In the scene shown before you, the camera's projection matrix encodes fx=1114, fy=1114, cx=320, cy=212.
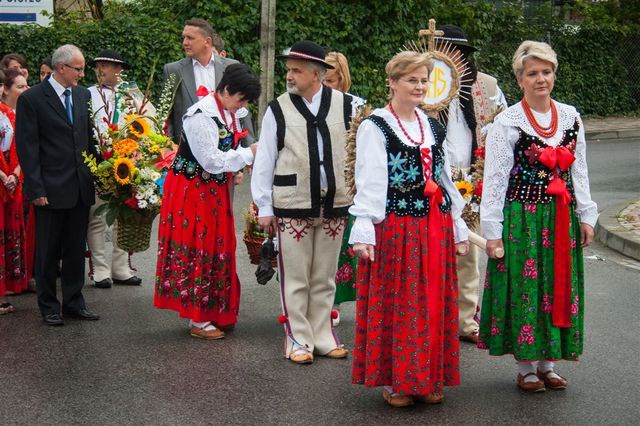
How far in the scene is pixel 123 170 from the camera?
8.41 metres

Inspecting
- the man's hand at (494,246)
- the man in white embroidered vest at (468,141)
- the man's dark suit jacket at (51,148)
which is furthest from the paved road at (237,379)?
the man's dark suit jacket at (51,148)

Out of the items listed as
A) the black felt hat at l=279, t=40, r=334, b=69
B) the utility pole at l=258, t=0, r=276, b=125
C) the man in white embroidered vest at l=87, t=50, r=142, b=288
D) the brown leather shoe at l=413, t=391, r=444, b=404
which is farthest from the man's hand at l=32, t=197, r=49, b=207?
the utility pole at l=258, t=0, r=276, b=125

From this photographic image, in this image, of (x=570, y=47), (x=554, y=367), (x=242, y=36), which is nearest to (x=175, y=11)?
(x=242, y=36)

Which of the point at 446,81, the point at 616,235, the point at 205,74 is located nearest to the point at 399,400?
the point at 446,81

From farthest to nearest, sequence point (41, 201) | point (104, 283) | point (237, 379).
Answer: point (104, 283) → point (41, 201) → point (237, 379)

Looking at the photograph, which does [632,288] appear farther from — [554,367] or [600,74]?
[600,74]

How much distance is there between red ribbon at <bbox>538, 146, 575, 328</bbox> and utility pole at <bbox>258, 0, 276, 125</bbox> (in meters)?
12.0

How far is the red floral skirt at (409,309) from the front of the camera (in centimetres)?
609

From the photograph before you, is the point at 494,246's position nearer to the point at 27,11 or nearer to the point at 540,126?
the point at 540,126

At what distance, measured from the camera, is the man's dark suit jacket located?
8.10 m

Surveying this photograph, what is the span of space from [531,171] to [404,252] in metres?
0.92

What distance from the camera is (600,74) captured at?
2627 cm

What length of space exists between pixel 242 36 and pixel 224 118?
452 inches

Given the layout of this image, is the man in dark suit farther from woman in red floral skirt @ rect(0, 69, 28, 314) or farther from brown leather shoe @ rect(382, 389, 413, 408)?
brown leather shoe @ rect(382, 389, 413, 408)
